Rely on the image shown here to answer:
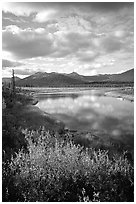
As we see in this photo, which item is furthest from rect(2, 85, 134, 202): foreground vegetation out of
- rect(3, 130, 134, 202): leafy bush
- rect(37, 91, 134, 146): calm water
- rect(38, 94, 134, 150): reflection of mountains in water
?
rect(37, 91, 134, 146): calm water

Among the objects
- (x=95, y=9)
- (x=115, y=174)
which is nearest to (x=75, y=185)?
(x=115, y=174)

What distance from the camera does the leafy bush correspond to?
694cm

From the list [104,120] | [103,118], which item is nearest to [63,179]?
[104,120]

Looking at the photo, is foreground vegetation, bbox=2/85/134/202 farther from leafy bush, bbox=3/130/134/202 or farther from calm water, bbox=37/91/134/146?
calm water, bbox=37/91/134/146

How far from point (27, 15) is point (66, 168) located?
4.38 m

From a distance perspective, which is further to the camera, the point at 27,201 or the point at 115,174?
the point at 115,174

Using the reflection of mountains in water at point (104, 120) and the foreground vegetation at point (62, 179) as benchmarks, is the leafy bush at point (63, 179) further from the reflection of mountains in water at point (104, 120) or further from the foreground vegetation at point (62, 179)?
the reflection of mountains in water at point (104, 120)

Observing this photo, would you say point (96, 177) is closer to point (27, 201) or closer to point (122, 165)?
point (122, 165)

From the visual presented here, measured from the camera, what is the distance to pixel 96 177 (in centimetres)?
753

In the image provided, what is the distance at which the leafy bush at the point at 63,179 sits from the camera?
6939 mm

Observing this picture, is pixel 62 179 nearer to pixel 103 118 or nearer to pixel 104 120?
pixel 104 120

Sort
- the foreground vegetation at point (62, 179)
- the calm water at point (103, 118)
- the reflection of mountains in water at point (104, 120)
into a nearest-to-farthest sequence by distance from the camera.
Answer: the foreground vegetation at point (62, 179)
the reflection of mountains in water at point (104, 120)
the calm water at point (103, 118)

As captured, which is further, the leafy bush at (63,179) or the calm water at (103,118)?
the calm water at (103,118)

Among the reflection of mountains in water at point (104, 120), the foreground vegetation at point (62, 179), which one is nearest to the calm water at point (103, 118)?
the reflection of mountains in water at point (104, 120)
